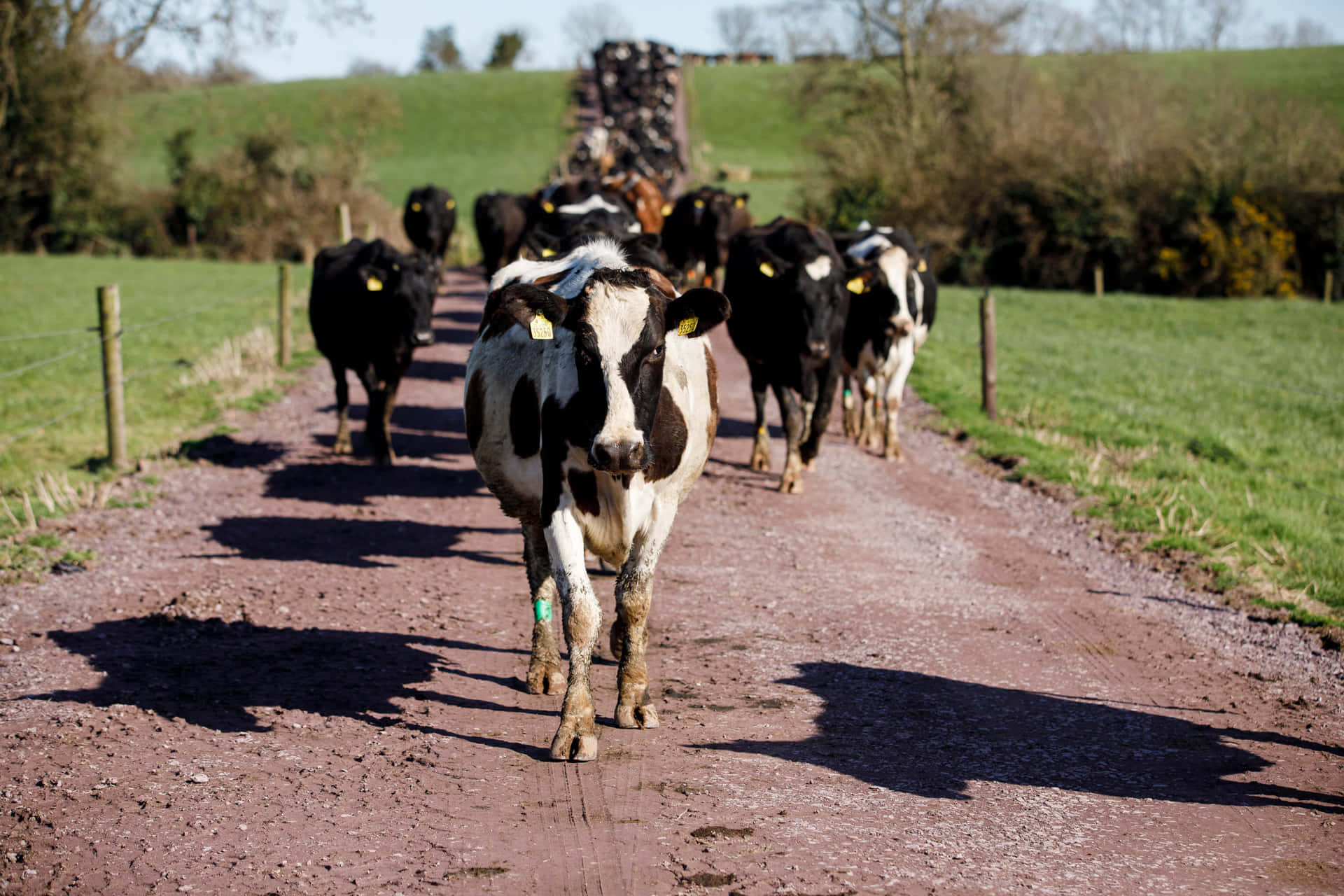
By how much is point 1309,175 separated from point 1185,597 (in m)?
29.5

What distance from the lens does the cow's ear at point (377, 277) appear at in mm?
10430

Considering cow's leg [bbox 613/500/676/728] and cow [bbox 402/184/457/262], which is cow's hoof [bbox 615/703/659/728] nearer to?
cow's leg [bbox 613/500/676/728]

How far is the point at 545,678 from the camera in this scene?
5.74 m

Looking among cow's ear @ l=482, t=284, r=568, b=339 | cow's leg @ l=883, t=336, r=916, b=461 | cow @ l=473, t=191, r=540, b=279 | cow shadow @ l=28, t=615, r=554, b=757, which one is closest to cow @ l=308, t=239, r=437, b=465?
cow shadow @ l=28, t=615, r=554, b=757

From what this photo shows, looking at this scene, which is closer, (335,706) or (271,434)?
(335,706)

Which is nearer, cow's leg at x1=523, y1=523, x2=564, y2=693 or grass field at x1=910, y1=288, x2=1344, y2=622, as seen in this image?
cow's leg at x1=523, y1=523, x2=564, y2=693

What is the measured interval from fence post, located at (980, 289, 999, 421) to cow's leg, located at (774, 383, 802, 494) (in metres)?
3.91

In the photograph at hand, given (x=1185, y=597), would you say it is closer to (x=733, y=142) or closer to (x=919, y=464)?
(x=919, y=464)

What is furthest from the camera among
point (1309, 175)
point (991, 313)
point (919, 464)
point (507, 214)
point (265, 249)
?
point (265, 249)

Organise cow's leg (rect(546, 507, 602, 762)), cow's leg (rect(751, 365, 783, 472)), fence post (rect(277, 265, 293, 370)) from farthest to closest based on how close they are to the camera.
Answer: fence post (rect(277, 265, 293, 370))
cow's leg (rect(751, 365, 783, 472))
cow's leg (rect(546, 507, 602, 762))

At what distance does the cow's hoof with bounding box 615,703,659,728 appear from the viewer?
17.2 feet

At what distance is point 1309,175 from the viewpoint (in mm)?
32000

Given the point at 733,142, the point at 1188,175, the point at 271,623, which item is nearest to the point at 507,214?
the point at 271,623

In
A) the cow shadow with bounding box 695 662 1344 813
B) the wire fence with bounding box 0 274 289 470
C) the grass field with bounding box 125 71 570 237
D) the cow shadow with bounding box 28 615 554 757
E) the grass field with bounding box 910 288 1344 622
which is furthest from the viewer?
the grass field with bounding box 125 71 570 237
